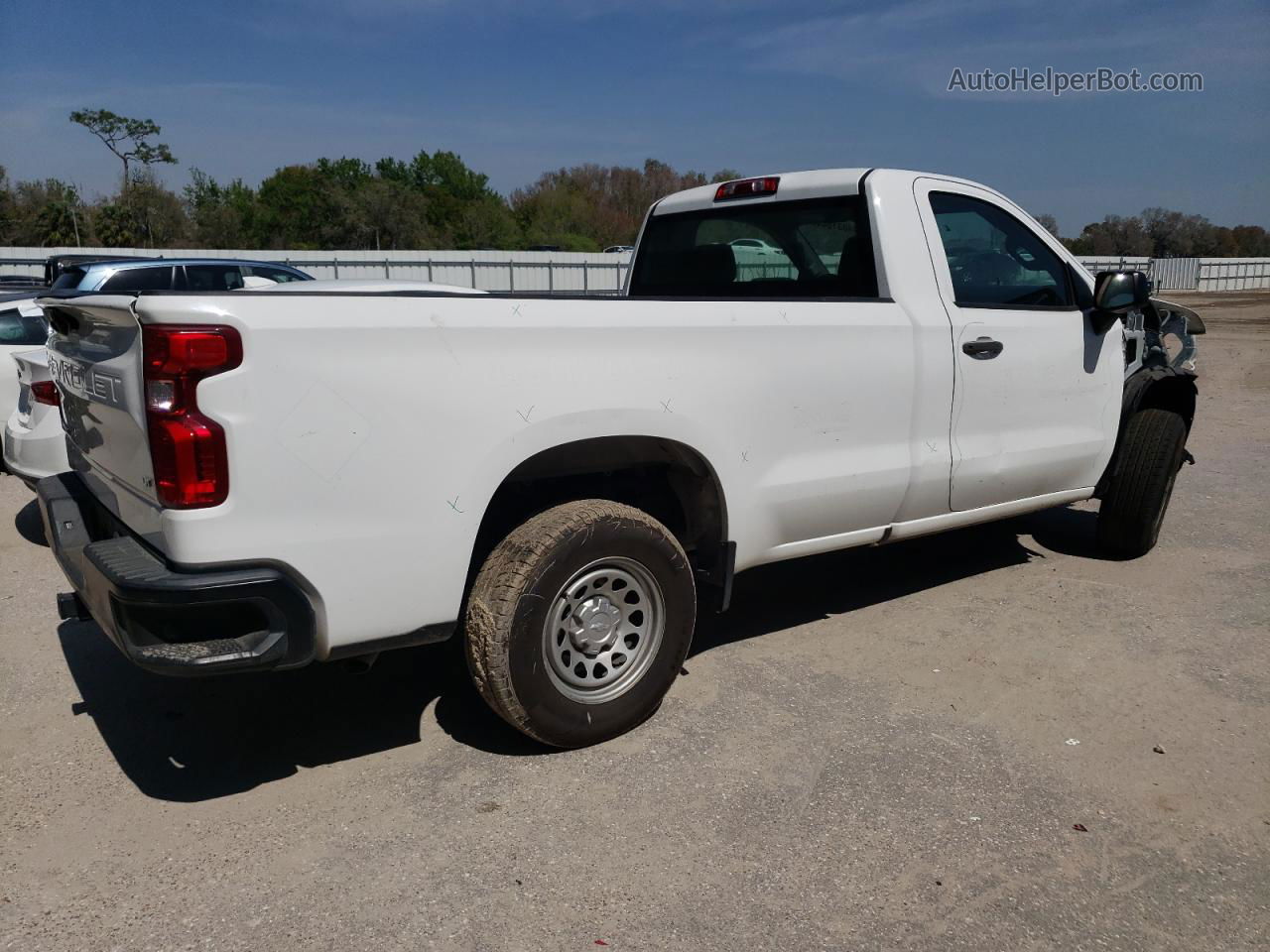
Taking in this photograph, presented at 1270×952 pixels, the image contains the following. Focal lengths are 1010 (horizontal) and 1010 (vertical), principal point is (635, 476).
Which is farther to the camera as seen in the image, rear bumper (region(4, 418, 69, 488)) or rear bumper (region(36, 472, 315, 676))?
rear bumper (region(4, 418, 69, 488))

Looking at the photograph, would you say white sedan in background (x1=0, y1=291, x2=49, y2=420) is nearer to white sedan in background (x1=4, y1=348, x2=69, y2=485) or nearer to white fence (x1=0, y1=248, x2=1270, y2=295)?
white sedan in background (x1=4, y1=348, x2=69, y2=485)

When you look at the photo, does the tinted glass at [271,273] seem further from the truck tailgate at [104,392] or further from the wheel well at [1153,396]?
the wheel well at [1153,396]

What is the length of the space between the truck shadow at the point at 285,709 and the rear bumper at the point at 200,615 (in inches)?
20.0

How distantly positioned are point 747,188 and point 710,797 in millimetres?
3057

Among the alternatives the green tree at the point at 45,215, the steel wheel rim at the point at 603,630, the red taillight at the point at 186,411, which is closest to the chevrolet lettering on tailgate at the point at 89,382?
the red taillight at the point at 186,411

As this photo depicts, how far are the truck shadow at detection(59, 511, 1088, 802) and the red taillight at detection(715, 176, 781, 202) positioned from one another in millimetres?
2068

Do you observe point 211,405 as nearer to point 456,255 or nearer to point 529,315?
point 529,315

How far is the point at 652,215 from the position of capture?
561 centimetres

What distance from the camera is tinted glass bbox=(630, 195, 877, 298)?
455 cm

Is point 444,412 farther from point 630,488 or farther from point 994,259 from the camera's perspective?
point 994,259

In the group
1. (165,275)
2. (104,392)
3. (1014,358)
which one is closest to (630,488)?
(104,392)

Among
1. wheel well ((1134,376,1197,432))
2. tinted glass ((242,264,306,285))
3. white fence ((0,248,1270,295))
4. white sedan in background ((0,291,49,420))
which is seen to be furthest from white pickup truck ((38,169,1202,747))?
white fence ((0,248,1270,295))

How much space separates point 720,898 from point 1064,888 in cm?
95

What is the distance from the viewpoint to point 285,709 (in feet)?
12.9
